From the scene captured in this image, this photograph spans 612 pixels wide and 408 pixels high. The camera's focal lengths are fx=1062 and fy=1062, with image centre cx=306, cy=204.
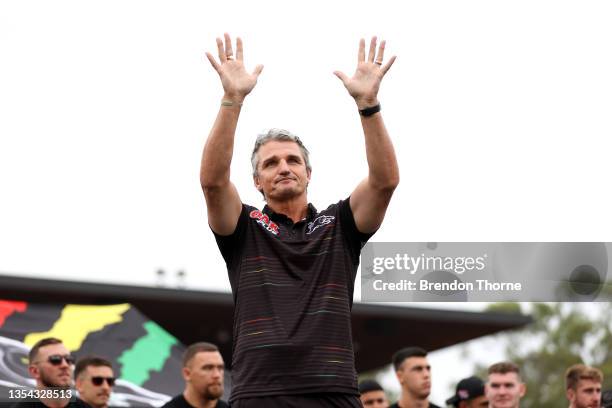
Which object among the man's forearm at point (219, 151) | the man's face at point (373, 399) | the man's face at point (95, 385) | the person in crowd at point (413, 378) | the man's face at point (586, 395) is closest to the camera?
the man's forearm at point (219, 151)

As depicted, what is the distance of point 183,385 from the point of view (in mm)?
13984

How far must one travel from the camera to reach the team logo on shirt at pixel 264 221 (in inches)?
192

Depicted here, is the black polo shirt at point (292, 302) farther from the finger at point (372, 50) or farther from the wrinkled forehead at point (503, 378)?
the wrinkled forehead at point (503, 378)

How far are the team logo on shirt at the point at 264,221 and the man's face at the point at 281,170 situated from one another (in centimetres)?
11

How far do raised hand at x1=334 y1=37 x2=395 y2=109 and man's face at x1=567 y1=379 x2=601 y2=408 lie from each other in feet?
22.7

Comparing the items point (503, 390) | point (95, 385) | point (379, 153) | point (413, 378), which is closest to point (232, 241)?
point (379, 153)

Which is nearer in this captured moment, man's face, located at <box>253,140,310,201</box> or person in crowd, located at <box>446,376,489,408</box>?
man's face, located at <box>253,140,310,201</box>

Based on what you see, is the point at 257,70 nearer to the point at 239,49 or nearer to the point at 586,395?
the point at 239,49

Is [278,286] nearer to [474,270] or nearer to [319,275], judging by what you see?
[319,275]

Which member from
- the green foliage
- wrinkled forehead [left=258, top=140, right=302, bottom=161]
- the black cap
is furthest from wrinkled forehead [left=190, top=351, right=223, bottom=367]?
the green foliage

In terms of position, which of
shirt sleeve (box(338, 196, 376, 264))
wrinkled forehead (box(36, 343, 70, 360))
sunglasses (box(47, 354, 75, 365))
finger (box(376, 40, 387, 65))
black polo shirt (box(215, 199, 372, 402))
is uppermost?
finger (box(376, 40, 387, 65))

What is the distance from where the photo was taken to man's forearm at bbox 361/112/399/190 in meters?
4.79

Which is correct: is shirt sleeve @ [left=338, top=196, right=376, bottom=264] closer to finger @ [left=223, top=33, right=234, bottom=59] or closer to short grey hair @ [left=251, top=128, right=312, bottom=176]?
short grey hair @ [left=251, top=128, right=312, bottom=176]

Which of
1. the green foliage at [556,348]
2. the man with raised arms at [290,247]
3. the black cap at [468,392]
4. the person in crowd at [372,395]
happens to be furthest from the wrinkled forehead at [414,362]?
the green foliage at [556,348]
